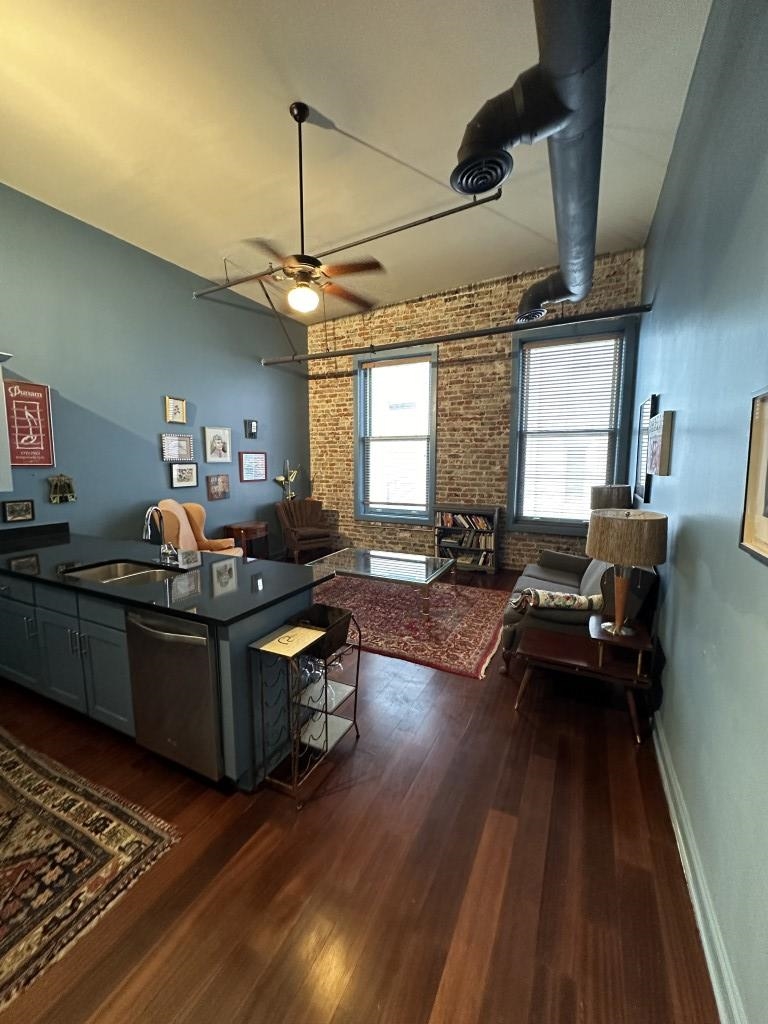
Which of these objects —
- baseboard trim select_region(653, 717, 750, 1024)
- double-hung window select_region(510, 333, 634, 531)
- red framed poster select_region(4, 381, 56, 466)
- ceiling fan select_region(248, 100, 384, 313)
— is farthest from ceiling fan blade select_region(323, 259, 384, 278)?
baseboard trim select_region(653, 717, 750, 1024)

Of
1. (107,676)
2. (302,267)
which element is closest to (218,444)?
(302,267)

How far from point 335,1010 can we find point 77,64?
14.3ft

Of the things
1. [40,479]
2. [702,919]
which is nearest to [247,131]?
[40,479]

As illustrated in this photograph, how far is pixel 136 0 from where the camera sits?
1.92 metres

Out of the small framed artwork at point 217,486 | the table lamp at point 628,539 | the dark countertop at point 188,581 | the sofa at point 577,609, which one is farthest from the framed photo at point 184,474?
the table lamp at point 628,539

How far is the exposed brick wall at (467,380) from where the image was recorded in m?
4.89

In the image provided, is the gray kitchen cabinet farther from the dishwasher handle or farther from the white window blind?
the white window blind

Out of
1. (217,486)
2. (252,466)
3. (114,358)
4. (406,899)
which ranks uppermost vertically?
(114,358)

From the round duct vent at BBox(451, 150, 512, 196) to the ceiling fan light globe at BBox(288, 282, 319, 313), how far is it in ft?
4.36

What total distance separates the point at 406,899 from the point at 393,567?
2.90 m

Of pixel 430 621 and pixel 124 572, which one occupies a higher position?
pixel 124 572

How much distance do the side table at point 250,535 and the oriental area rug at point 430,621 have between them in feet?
4.48

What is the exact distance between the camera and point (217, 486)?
5289mm

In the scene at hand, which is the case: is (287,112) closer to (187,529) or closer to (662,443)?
(662,443)
